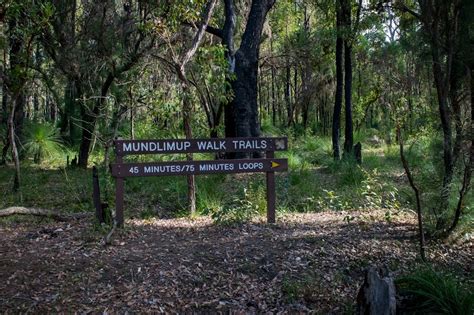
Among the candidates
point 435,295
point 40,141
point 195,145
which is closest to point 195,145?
point 195,145

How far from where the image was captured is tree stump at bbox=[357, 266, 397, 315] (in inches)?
164

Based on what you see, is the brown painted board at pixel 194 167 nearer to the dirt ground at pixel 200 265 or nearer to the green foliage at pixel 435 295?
the dirt ground at pixel 200 265

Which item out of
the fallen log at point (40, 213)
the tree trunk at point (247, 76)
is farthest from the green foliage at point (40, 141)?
the fallen log at point (40, 213)

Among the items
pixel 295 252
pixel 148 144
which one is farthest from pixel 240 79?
pixel 295 252

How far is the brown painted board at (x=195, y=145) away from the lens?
21.5 feet

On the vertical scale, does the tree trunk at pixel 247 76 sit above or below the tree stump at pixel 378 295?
above

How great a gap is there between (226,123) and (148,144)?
6007 mm

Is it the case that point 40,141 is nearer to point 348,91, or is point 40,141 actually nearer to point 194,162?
point 194,162

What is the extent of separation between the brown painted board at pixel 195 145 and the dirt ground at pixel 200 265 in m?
1.08

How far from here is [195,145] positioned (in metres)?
6.87

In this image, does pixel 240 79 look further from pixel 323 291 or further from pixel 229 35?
pixel 323 291

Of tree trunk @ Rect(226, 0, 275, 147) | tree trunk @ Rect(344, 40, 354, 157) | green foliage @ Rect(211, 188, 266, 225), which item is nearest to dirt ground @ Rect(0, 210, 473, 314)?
green foliage @ Rect(211, 188, 266, 225)

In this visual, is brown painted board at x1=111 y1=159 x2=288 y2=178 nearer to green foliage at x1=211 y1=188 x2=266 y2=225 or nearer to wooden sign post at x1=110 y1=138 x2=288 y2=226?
wooden sign post at x1=110 y1=138 x2=288 y2=226

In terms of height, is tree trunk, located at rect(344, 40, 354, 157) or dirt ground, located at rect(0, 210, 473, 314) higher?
tree trunk, located at rect(344, 40, 354, 157)
